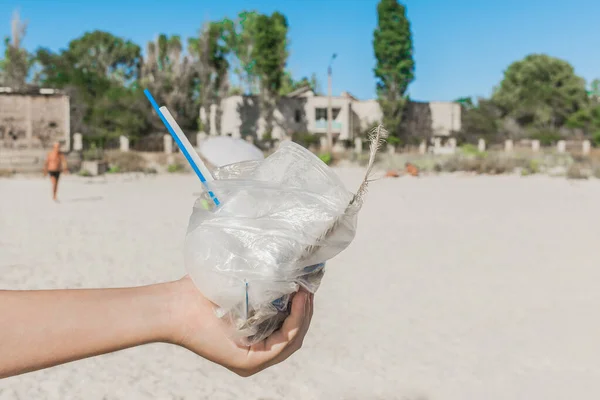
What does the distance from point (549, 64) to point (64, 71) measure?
47360 millimetres

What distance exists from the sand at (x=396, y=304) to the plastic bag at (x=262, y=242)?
245 cm

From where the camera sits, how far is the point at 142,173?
25250 millimetres

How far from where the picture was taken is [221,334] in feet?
3.70

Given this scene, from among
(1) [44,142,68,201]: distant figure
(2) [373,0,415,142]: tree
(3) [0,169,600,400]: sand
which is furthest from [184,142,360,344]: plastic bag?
(2) [373,0,415,142]: tree

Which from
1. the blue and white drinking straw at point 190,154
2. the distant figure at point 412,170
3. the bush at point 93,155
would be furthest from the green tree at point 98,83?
the blue and white drinking straw at point 190,154

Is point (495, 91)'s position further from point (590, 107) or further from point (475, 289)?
point (475, 289)

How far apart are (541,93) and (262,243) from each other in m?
64.4

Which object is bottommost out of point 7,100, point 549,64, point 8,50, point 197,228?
point 197,228

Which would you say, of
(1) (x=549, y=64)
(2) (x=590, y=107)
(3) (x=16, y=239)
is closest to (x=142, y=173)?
(3) (x=16, y=239)

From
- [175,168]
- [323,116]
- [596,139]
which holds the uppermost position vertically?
[323,116]

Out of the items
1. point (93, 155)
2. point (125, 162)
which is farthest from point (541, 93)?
point (93, 155)

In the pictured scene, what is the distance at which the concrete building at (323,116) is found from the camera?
49.1 meters

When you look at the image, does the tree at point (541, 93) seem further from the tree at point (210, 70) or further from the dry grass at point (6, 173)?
the dry grass at point (6, 173)

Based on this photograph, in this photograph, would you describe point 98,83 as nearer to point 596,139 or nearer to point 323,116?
point 323,116
